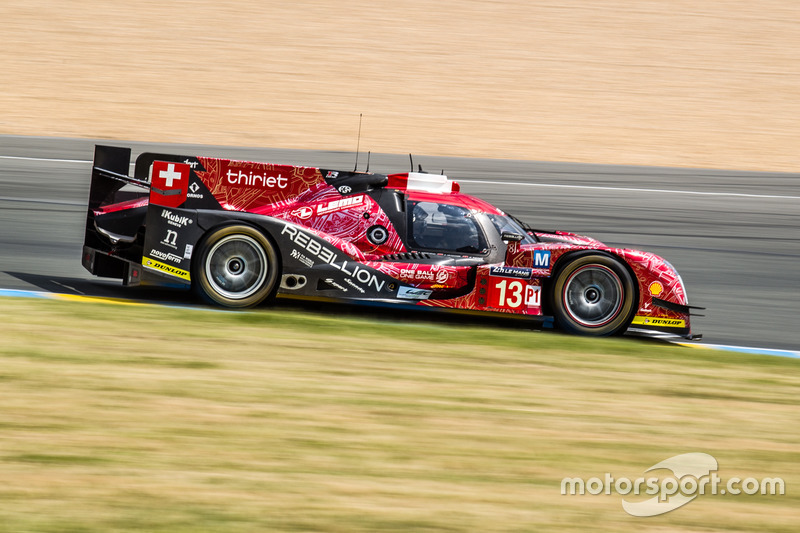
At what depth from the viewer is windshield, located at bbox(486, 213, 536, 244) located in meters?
8.59

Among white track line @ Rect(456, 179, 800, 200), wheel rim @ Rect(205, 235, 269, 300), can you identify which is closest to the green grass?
wheel rim @ Rect(205, 235, 269, 300)

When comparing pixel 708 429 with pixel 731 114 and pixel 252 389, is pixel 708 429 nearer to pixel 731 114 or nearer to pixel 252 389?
pixel 252 389

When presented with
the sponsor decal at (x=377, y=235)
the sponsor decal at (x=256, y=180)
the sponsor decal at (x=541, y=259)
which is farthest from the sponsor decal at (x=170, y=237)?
the sponsor decal at (x=541, y=259)

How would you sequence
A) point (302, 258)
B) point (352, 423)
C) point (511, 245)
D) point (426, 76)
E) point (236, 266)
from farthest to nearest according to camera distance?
point (426, 76) → point (511, 245) → point (236, 266) → point (302, 258) → point (352, 423)

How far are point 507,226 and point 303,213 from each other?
1772mm

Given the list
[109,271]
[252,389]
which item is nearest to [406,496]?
[252,389]

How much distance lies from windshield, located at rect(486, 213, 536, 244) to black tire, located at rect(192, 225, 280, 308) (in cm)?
191

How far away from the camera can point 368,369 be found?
679 cm

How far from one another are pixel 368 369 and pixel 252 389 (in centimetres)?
95

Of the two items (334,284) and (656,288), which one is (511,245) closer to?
(656,288)

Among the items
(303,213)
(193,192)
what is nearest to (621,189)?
(303,213)

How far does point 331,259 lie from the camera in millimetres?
8164

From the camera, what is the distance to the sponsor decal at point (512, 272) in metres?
8.23

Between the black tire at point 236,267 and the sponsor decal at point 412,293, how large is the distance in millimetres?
1025
